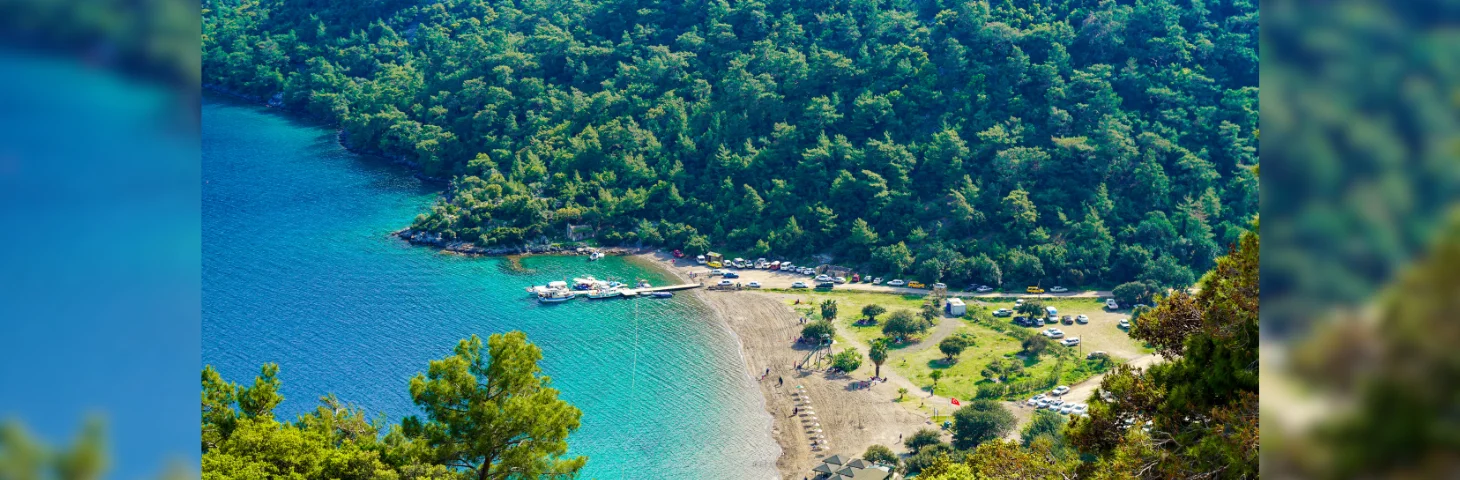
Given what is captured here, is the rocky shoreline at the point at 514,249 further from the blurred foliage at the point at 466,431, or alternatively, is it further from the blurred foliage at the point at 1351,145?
the blurred foliage at the point at 1351,145

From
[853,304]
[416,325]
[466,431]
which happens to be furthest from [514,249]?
[466,431]

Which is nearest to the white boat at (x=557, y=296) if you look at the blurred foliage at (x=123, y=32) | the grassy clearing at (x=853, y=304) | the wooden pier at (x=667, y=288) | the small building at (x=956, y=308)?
the wooden pier at (x=667, y=288)

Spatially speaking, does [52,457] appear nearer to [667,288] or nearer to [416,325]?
[416,325]

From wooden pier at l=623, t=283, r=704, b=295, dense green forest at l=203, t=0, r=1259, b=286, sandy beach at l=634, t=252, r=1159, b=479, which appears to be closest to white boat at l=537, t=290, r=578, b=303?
wooden pier at l=623, t=283, r=704, b=295

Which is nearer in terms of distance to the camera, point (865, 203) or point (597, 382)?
point (597, 382)

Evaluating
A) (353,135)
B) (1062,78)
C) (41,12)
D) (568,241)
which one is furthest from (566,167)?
(41,12)

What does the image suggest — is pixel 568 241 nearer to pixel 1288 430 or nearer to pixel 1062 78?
pixel 1062 78
